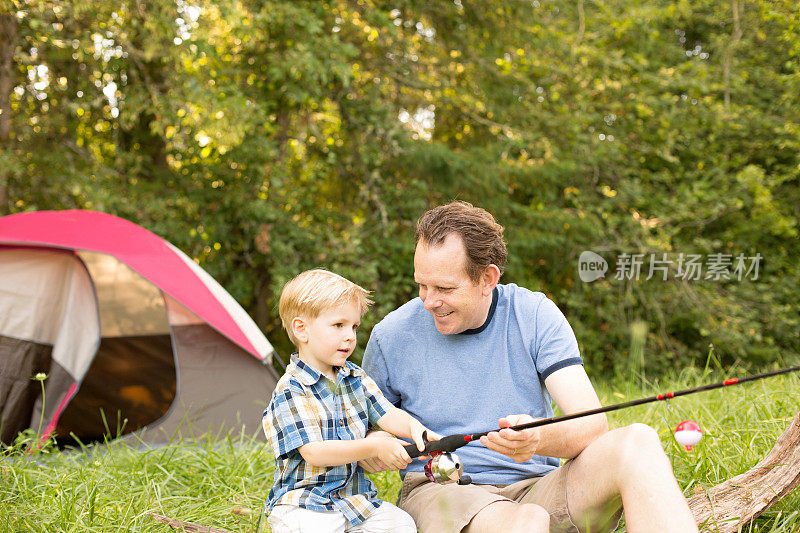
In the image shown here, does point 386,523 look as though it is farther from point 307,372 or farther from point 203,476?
point 203,476

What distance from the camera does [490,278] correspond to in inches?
79.7

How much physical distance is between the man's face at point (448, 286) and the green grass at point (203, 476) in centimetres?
76

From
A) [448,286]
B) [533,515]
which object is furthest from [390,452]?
[448,286]

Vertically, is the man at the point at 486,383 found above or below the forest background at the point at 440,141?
below

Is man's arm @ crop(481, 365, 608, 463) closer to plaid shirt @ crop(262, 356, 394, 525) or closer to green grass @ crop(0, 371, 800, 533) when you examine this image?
plaid shirt @ crop(262, 356, 394, 525)

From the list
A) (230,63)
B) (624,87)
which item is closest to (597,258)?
(624,87)

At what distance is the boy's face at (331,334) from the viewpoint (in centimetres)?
183

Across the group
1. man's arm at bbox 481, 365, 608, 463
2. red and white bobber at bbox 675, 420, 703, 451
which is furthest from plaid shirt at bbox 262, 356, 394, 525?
red and white bobber at bbox 675, 420, 703, 451

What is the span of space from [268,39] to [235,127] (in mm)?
918

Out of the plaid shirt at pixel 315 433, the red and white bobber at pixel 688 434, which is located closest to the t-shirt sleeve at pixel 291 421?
the plaid shirt at pixel 315 433

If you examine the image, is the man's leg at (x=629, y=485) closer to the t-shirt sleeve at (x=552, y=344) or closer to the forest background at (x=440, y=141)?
the t-shirt sleeve at (x=552, y=344)

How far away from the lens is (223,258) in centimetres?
564

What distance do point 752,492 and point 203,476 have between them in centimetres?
192

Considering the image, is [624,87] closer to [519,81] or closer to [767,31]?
[519,81]
